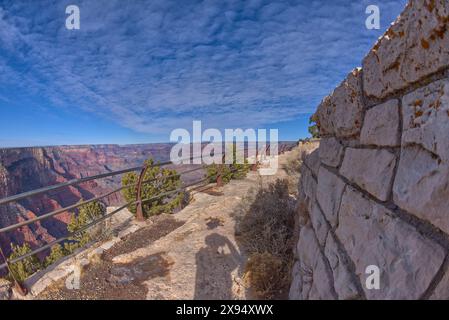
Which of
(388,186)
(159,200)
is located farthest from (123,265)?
(159,200)

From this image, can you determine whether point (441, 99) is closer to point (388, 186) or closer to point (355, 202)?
point (388, 186)

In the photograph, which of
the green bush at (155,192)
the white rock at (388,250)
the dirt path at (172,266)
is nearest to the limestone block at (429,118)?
the white rock at (388,250)

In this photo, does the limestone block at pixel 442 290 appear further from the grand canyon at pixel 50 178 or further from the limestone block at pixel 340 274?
the grand canyon at pixel 50 178

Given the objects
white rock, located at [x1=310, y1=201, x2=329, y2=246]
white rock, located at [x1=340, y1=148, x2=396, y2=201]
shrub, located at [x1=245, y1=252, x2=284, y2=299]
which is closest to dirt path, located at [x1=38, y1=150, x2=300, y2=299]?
shrub, located at [x1=245, y1=252, x2=284, y2=299]

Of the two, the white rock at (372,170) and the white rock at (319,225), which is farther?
the white rock at (319,225)

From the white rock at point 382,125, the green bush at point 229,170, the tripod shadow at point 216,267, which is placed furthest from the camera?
the green bush at point 229,170

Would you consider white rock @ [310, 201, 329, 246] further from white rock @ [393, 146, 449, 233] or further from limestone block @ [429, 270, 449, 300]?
limestone block @ [429, 270, 449, 300]
